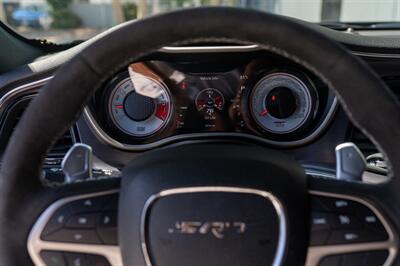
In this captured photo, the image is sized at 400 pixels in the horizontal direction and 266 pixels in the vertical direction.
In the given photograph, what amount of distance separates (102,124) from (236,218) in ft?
4.12

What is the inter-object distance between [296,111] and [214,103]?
1.16ft

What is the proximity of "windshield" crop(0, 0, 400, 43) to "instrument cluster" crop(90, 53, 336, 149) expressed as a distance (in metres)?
0.28

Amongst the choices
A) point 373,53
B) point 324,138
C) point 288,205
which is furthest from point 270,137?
point 288,205

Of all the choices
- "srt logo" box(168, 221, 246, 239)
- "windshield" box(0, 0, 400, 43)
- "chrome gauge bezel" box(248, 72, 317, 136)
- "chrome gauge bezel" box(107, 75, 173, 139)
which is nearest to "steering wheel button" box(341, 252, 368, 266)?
"srt logo" box(168, 221, 246, 239)

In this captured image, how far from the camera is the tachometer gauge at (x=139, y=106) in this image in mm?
2332

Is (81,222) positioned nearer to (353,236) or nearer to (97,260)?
(97,260)

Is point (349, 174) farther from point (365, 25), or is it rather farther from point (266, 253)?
point (365, 25)

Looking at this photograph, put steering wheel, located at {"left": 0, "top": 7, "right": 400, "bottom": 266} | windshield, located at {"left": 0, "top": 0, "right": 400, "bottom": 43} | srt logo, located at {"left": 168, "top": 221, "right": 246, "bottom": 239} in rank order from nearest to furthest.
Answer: steering wheel, located at {"left": 0, "top": 7, "right": 400, "bottom": 266}, srt logo, located at {"left": 168, "top": 221, "right": 246, "bottom": 239}, windshield, located at {"left": 0, "top": 0, "right": 400, "bottom": 43}

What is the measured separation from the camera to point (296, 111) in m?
2.37

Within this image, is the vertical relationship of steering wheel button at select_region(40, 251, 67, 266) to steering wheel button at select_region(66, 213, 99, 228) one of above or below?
below

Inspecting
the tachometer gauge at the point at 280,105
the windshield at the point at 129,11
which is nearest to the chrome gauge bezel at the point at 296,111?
the tachometer gauge at the point at 280,105

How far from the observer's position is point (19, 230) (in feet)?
3.87

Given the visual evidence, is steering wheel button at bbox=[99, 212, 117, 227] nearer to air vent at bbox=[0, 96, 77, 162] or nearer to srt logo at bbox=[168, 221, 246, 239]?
srt logo at bbox=[168, 221, 246, 239]

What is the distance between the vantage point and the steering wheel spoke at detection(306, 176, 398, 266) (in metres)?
1.21
